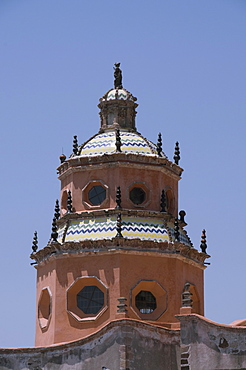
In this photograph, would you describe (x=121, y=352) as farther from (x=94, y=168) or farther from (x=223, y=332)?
(x=94, y=168)

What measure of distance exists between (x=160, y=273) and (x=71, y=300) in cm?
384

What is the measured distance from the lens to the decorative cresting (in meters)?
46.0

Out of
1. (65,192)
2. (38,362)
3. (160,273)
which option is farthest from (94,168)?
(38,362)

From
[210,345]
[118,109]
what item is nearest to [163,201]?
[118,109]

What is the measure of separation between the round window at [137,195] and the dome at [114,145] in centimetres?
168

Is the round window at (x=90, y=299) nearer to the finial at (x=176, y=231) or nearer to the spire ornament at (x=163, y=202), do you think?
the finial at (x=176, y=231)

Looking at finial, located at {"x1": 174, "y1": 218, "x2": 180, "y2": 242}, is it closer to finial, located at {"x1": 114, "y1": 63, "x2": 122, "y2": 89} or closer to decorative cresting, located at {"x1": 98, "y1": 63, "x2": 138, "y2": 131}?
decorative cresting, located at {"x1": 98, "y1": 63, "x2": 138, "y2": 131}

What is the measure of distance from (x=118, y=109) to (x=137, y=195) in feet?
15.6

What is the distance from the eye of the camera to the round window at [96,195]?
43344 mm

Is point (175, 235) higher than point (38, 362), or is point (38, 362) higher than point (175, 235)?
point (175, 235)

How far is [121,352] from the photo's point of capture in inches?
1483

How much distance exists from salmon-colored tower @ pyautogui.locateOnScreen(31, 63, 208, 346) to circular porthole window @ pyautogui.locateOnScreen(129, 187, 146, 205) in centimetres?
4

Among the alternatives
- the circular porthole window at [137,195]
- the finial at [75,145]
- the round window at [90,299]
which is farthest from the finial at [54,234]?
the finial at [75,145]

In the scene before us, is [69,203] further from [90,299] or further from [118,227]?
[90,299]
